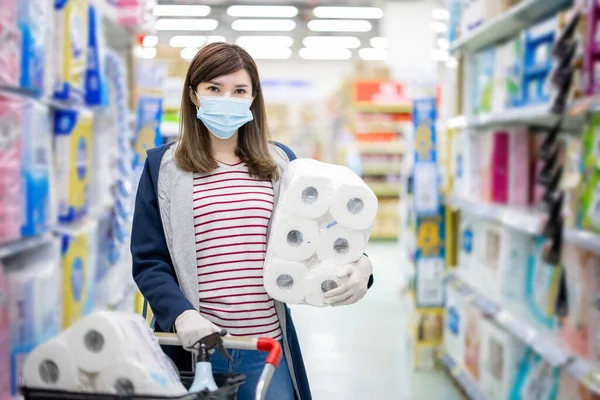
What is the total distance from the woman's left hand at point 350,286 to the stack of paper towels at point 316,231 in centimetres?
2

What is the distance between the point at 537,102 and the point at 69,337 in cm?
230

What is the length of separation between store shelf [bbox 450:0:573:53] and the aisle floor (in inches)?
77.2

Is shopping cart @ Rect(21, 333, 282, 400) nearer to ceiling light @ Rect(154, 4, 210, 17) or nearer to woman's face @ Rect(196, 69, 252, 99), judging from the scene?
woman's face @ Rect(196, 69, 252, 99)

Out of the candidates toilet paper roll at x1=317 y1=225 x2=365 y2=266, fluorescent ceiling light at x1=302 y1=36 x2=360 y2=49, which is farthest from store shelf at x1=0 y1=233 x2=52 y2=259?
fluorescent ceiling light at x1=302 y1=36 x2=360 y2=49

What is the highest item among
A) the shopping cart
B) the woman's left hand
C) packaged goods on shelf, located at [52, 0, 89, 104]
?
packaged goods on shelf, located at [52, 0, 89, 104]

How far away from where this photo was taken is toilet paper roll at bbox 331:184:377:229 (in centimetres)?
124

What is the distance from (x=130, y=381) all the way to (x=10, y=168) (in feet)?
3.84

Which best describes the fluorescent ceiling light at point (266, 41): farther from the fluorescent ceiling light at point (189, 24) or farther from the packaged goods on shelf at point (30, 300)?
the packaged goods on shelf at point (30, 300)

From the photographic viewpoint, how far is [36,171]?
6.94 feet

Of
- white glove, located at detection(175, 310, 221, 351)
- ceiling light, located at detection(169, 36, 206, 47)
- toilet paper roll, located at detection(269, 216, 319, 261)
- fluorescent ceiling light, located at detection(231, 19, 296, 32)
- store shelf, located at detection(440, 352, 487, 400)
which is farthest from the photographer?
ceiling light, located at detection(169, 36, 206, 47)

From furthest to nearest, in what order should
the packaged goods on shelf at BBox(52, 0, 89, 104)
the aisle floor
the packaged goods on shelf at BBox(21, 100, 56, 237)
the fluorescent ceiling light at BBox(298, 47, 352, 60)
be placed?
1. the fluorescent ceiling light at BBox(298, 47, 352, 60)
2. the aisle floor
3. the packaged goods on shelf at BBox(52, 0, 89, 104)
4. the packaged goods on shelf at BBox(21, 100, 56, 237)

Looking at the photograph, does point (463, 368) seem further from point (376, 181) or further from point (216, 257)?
point (376, 181)

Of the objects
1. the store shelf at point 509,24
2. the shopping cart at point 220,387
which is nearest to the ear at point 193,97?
the shopping cart at point 220,387

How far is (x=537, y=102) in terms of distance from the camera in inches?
108
